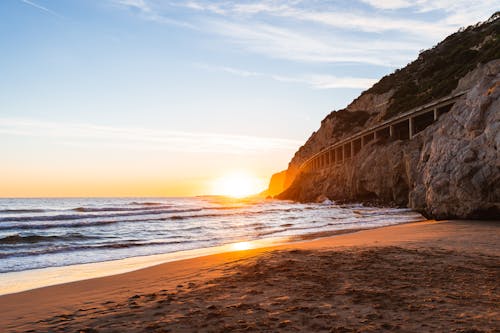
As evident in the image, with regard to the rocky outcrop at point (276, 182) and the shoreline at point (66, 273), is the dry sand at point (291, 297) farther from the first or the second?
the rocky outcrop at point (276, 182)

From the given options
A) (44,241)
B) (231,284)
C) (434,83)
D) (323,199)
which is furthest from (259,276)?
(434,83)

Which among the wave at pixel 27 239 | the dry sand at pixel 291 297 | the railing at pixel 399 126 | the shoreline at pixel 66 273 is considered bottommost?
the wave at pixel 27 239

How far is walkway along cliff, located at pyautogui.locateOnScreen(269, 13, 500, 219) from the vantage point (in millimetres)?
15164

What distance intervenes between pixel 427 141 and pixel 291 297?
20.1 metres

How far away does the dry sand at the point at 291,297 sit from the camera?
4.05 metres

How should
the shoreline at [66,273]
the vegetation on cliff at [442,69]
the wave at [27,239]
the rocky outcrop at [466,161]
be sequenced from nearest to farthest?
the shoreline at [66,273], the rocky outcrop at [466,161], the wave at [27,239], the vegetation on cliff at [442,69]

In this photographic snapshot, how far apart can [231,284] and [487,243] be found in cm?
670

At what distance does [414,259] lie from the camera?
7293 millimetres

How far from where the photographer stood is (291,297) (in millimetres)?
5035

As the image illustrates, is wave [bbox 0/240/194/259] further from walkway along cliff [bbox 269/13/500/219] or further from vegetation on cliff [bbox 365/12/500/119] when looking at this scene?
vegetation on cliff [bbox 365/12/500/119]

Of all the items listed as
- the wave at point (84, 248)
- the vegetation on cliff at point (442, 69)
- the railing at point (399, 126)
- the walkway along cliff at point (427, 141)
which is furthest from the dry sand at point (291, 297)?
the vegetation on cliff at point (442, 69)

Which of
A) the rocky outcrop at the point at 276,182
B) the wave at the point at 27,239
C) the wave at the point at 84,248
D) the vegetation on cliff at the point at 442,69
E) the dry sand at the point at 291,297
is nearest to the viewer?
the dry sand at the point at 291,297

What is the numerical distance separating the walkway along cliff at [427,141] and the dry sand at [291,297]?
7.90m

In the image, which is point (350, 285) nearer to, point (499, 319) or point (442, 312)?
point (442, 312)
